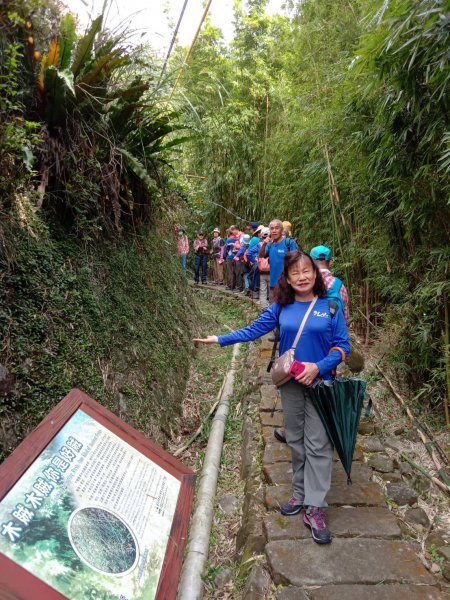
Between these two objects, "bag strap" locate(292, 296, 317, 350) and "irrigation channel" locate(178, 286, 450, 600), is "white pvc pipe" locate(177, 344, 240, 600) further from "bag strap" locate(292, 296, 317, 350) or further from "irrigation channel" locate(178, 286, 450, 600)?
Answer: "bag strap" locate(292, 296, 317, 350)

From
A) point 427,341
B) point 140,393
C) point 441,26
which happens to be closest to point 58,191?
point 140,393

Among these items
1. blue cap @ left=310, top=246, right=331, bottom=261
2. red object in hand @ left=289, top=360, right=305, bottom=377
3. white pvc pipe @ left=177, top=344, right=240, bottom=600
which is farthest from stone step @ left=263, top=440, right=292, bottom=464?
blue cap @ left=310, top=246, right=331, bottom=261

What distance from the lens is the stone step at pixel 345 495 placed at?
2.39 metres

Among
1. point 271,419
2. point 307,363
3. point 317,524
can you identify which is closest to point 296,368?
point 307,363

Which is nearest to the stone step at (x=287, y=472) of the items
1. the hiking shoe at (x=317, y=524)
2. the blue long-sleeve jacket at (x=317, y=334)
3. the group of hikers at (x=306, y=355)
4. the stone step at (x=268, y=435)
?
the stone step at (x=268, y=435)

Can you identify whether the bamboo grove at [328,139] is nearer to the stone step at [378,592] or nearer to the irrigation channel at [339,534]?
the irrigation channel at [339,534]

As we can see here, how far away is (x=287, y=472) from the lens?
271 centimetres

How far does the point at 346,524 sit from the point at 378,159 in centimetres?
274

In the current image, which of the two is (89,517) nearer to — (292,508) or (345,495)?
(292,508)

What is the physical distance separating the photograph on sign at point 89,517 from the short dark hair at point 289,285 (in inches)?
44.8

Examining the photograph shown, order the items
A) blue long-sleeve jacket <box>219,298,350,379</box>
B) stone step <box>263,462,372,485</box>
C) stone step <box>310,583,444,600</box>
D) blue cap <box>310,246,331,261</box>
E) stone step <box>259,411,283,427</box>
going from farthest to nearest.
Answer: blue cap <box>310,246,331,261</box>, stone step <box>259,411,283,427</box>, stone step <box>263,462,372,485</box>, blue long-sleeve jacket <box>219,298,350,379</box>, stone step <box>310,583,444,600</box>

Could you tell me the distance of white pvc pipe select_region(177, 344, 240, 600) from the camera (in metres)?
2.00

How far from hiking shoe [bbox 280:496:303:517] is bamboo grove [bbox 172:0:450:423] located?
5.38ft

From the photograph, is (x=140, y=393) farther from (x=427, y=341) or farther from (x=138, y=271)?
(x=427, y=341)
